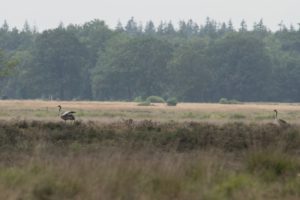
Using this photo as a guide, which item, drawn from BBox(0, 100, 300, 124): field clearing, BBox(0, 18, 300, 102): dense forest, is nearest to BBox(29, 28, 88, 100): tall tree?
BBox(0, 18, 300, 102): dense forest

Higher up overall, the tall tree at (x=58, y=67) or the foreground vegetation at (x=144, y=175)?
the tall tree at (x=58, y=67)

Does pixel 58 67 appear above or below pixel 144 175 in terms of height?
above

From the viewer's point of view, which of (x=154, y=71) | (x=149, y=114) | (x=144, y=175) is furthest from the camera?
(x=154, y=71)

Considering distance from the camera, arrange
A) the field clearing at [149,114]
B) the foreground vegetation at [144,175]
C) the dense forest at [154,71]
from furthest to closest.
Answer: the dense forest at [154,71]
the field clearing at [149,114]
the foreground vegetation at [144,175]

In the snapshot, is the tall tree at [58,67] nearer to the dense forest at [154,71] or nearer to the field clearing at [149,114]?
the dense forest at [154,71]

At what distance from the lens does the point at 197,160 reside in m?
12.9

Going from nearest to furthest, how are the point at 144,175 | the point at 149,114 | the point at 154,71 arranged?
the point at 144,175
the point at 149,114
the point at 154,71

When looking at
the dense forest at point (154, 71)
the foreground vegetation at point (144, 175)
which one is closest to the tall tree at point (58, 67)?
the dense forest at point (154, 71)

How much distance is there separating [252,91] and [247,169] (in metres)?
115

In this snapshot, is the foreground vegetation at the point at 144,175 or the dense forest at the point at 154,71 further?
the dense forest at the point at 154,71

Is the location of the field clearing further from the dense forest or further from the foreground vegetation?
the dense forest

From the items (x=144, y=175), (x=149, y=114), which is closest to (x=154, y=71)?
(x=149, y=114)

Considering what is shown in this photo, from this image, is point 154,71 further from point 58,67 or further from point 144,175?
point 144,175

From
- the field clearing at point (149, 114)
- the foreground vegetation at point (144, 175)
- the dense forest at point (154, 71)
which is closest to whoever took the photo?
the foreground vegetation at point (144, 175)
